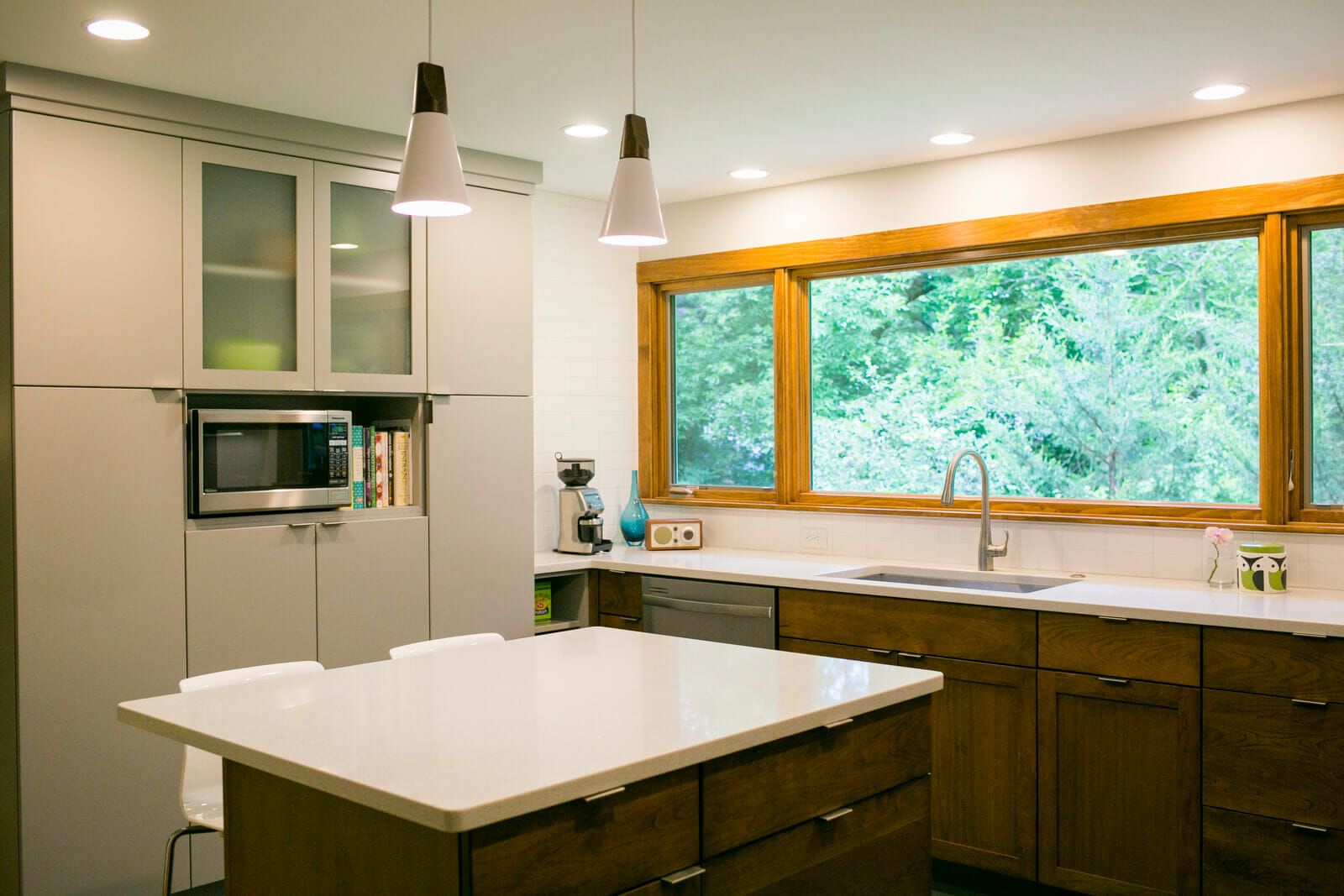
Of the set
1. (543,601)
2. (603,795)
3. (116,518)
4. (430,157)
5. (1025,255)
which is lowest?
(543,601)

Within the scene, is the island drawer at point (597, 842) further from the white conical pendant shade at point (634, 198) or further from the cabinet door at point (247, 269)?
the cabinet door at point (247, 269)

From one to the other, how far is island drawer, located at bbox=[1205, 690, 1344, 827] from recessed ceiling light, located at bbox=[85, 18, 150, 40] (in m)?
3.42

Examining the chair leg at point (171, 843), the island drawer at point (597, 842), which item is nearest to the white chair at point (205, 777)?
the chair leg at point (171, 843)

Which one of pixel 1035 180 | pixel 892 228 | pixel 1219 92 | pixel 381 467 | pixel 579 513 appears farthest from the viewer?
pixel 579 513

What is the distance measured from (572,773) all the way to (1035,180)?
3308 mm

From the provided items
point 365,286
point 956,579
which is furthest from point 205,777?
point 956,579

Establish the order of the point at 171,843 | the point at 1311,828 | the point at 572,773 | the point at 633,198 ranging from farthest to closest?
the point at 1311,828 < the point at 171,843 < the point at 633,198 < the point at 572,773

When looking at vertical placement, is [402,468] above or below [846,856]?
above

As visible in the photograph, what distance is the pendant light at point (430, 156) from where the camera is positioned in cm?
213

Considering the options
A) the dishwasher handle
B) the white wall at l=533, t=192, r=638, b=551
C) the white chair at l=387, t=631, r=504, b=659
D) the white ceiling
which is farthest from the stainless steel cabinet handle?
the white wall at l=533, t=192, r=638, b=551

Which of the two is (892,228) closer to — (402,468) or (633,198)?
(402,468)

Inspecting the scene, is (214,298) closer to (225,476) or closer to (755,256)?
(225,476)

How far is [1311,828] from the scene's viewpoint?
9.96ft

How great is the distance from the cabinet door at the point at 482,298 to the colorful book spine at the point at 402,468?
0.22 metres
